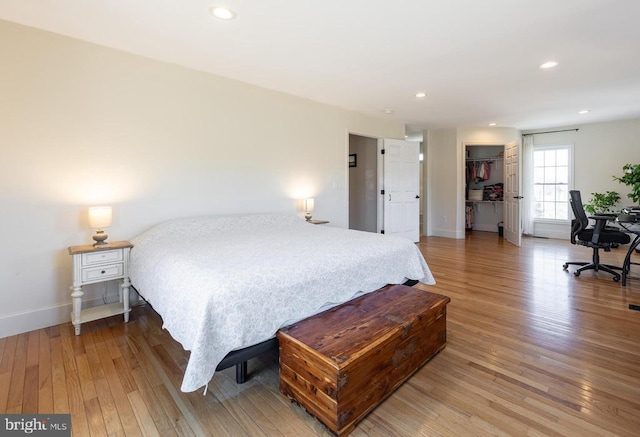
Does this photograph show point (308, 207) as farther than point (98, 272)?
Yes

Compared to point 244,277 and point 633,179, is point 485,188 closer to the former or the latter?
point 633,179

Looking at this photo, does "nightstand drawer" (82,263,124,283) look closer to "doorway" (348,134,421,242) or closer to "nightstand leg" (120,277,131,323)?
"nightstand leg" (120,277,131,323)

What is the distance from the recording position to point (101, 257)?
249 cm

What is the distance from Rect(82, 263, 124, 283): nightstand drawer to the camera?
2425mm

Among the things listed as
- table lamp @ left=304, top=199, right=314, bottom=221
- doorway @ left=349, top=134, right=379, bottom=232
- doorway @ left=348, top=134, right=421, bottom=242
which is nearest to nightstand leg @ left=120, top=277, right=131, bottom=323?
table lamp @ left=304, top=199, right=314, bottom=221

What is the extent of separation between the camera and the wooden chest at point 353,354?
4.55ft

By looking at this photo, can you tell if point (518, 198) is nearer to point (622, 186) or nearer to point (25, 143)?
point (622, 186)

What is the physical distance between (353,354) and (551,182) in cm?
739

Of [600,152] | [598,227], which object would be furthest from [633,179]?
[598,227]

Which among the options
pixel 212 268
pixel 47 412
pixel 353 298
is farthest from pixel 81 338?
pixel 353 298

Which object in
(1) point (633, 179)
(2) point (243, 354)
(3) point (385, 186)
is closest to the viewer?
(2) point (243, 354)

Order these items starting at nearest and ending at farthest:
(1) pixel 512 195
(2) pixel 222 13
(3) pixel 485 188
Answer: (2) pixel 222 13, (1) pixel 512 195, (3) pixel 485 188

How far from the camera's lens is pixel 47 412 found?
1.54m

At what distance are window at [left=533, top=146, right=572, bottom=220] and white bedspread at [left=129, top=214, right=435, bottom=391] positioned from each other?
19.4 ft
